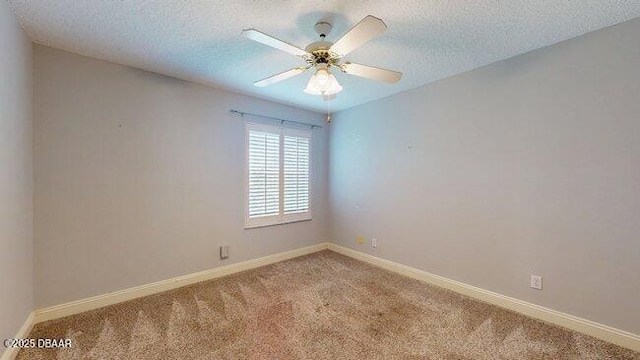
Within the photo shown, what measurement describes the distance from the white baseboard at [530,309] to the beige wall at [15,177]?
355 cm

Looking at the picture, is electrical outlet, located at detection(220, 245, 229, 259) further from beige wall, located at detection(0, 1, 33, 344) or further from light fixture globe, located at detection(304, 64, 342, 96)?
light fixture globe, located at detection(304, 64, 342, 96)

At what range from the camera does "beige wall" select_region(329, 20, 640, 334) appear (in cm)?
202

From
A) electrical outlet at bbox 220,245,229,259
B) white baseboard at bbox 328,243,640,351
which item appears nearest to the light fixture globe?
electrical outlet at bbox 220,245,229,259

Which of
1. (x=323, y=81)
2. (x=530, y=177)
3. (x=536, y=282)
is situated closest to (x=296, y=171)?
(x=323, y=81)

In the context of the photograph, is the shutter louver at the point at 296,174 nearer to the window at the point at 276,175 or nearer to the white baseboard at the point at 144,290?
the window at the point at 276,175

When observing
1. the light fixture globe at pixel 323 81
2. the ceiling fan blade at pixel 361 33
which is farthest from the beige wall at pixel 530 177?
the ceiling fan blade at pixel 361 33

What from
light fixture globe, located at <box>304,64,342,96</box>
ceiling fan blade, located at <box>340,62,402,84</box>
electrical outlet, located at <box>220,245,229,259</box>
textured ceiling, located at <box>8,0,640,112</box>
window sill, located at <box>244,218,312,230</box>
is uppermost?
textured ceiling, located at <box>8,0,640,112</box>

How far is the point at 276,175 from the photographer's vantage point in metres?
3.90

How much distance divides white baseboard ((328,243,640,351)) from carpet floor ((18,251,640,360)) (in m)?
0.07

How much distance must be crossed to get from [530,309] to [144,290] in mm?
3781

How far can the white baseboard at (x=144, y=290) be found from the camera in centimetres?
234

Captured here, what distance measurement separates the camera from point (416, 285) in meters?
3.10

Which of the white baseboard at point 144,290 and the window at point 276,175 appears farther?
the window at point 276,175

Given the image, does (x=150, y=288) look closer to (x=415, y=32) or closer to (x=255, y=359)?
(x=255, y=359)
